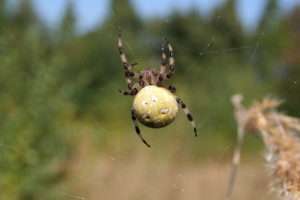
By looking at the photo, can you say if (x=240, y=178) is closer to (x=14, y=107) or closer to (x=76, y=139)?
(x=76, y=139)

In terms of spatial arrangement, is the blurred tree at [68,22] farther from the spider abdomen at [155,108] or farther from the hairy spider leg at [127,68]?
the spider abdomen at [155,108]

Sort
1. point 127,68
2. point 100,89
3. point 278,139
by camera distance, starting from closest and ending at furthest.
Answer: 1. point 278,139
2. point 127,68
3. point 100,89

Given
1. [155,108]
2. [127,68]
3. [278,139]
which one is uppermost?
[127,68]

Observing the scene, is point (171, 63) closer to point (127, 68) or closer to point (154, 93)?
point (127, 68)

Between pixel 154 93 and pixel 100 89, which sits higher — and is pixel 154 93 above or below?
below

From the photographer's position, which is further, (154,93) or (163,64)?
(163,64)

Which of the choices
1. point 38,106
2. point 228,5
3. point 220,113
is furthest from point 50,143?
point 228,5

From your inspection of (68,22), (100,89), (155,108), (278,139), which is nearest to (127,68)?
(155,108)
